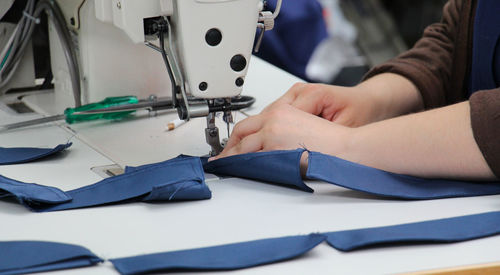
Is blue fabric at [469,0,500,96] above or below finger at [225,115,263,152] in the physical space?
above

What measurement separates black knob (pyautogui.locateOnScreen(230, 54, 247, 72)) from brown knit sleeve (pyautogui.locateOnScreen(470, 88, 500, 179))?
0.35 meters

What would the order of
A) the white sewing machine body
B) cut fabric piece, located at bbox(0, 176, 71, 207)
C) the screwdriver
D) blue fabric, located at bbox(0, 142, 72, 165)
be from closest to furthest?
cut fabric piece, located at bbox(0, 176, 71, 207) < the white sewing machine body < blue fabric, located at bbox(0, 142, 72, 165) < the screwdriver

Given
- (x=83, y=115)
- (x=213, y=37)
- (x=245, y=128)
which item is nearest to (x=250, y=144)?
(x=245, y=128)

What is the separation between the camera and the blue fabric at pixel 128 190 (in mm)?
1006

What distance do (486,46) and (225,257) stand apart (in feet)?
2.39

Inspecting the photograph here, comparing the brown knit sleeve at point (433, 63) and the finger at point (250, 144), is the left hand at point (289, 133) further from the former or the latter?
the brown knit sleeve at point (433, 63)

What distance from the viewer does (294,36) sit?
8.34 feet

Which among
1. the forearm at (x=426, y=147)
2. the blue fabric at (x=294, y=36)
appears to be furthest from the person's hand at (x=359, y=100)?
the blue fabric at (x=294, y=36)

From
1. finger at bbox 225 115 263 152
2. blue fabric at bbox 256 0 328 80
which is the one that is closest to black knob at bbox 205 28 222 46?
finger at bbox 225 115 263 152

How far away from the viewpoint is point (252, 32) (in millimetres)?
1147

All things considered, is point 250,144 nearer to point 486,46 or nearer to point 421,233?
point 421,233

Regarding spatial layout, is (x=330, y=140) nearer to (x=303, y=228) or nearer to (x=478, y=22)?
(x=303, y=228)

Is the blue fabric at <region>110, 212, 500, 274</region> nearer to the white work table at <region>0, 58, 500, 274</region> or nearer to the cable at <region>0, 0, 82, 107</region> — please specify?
the white work table at <region>0, 58, 500, 274</region>

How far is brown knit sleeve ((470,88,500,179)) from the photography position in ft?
3.33
